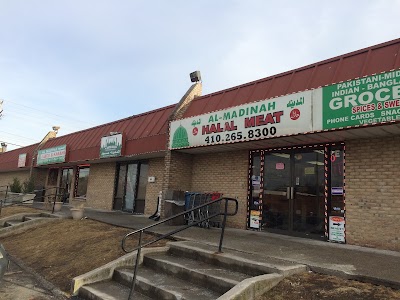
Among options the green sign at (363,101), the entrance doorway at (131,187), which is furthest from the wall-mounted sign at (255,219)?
the entrance doorway at (131,187)

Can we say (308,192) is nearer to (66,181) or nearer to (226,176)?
(226,176)

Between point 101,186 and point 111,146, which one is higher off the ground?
point 111,146

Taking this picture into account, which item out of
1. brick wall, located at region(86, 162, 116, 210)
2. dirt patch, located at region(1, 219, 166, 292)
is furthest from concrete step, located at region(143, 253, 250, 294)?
brick wall, located at region(86, 162, 116, 210)

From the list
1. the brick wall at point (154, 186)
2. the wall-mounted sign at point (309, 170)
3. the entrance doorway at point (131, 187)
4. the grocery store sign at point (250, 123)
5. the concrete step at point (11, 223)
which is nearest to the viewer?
the grocery store sign at point (250, 123)

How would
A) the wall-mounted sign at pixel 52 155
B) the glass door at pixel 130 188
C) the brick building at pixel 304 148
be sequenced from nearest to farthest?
1. the brick building at pixel 304 148
2. the glass door at pixel 130 188
3. the wall-mounted sign at pixel 52 155

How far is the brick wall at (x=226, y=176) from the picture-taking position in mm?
10297

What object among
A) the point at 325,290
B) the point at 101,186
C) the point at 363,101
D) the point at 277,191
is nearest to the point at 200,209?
the point at 277,191

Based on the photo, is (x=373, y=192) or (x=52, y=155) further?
→ (x=52, y=155)

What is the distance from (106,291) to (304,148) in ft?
20.6

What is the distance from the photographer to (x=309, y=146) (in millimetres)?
8867

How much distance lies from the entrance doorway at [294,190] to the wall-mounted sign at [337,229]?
185mm

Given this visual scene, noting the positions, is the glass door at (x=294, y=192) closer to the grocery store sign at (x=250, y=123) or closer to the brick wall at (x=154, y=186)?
the grocery store sign at (x=250, y=123)

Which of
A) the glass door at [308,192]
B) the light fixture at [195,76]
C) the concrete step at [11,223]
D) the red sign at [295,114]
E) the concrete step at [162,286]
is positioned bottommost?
the concrete step at [11,223]

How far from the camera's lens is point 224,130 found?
9508 mm
